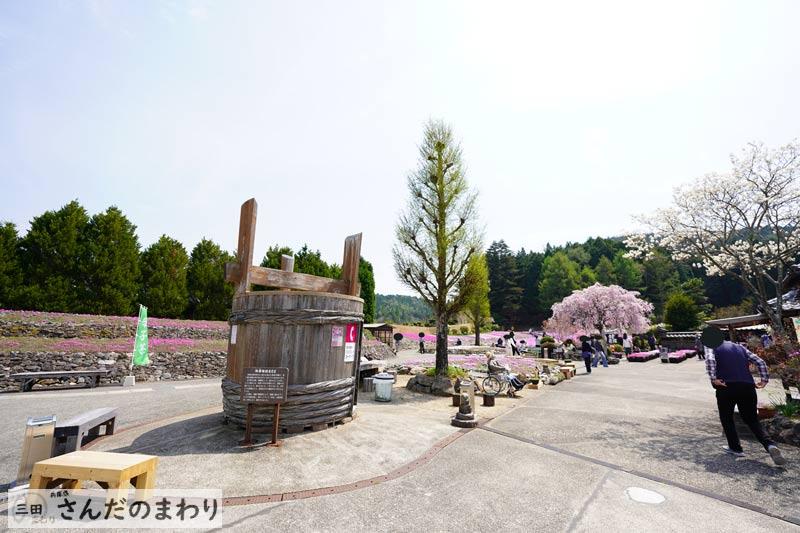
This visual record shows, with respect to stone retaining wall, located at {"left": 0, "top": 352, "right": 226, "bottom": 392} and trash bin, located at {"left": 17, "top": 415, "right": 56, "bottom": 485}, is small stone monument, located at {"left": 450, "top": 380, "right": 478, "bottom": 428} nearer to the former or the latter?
trash bin, located at {"left": 17, "top": 415, "right": 56, "bottom": 485}

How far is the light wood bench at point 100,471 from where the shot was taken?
3412 millimetres

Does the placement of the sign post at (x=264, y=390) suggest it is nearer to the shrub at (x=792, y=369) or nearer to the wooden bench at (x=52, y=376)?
the shrub at (x=792, y=369)

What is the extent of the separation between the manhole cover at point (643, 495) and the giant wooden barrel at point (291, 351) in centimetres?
460

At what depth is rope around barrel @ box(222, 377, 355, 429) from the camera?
597cm

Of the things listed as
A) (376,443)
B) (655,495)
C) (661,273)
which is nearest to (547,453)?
(655,495)

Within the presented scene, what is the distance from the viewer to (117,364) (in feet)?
48.2

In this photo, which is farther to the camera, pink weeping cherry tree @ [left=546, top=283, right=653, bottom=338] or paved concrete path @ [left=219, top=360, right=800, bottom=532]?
pink weeping cherry tree @ [left=546, top=283, right=653, bottom=338]

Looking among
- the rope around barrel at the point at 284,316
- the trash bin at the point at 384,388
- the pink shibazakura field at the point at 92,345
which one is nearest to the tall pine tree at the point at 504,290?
the pink shibazakura field at the point at 92,345

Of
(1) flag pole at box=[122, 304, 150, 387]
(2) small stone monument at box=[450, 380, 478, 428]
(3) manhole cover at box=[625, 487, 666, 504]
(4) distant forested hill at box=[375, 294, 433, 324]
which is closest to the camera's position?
(3) manhole cover at box=[625, 487, 666, 504]

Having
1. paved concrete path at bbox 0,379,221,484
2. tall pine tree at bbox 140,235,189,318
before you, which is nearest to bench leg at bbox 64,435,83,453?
paved concrete path at bbox 0,379,221,484

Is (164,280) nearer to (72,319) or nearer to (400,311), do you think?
(72,319)

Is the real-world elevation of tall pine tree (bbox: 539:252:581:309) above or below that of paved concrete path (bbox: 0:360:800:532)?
above

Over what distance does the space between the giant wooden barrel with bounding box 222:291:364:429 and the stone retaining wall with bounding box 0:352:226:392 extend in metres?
11.3

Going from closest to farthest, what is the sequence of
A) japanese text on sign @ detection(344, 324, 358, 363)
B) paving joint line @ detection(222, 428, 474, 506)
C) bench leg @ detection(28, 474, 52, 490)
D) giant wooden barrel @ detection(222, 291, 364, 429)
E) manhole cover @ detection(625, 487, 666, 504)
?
bench leg @ detection(28, 474, 52, 490) → paving joint line @ detection(222, 428, 474, 506) → manhole cover @ detection(625, 487, 666, 504) → giant wooden barrel @ detection(222, 291, 364, 429) → japanese text on sign @ detection(344, 324, 358, 363)
